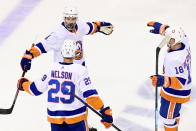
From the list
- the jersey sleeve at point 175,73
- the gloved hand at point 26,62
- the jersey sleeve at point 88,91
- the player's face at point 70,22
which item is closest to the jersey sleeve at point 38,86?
the jersey sleeve at point 88,91

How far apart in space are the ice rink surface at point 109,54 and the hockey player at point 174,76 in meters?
0.62

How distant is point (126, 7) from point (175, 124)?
3710 mm

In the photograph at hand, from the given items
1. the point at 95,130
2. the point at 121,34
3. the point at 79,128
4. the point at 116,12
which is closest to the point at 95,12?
the point at 116,12

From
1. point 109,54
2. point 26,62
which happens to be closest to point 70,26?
point 26,62

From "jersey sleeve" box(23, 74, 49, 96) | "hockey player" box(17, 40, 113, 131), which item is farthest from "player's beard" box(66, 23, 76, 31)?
"jersey sleeve" box(23, 74, 49, 96)

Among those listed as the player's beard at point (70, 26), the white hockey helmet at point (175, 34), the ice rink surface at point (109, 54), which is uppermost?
the player's beard at point (70, 26)

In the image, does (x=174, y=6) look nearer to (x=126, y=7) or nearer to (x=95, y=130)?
(x=126, y=7)

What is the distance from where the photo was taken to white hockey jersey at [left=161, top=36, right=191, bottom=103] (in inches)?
190

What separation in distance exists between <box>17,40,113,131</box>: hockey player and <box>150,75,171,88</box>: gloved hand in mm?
604

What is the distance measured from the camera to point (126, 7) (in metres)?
8.52

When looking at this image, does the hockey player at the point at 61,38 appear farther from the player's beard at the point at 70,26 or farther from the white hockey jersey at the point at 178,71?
the white hockey jersey at the point at 178,71

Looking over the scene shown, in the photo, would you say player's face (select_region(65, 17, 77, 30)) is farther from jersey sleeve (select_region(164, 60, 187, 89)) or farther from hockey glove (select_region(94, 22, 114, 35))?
jersey sleeve (select_region(164, 60, 187, 89))

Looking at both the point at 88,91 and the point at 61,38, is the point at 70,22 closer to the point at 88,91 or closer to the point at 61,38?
the point at 61,38

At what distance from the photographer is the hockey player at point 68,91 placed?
4.35 metres
